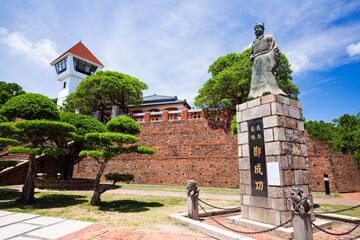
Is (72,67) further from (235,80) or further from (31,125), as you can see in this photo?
(31,125)

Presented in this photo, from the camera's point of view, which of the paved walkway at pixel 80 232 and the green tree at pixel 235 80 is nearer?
the paved walkway at pixel 80 232

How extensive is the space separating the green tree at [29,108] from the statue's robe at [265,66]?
26.8 feet

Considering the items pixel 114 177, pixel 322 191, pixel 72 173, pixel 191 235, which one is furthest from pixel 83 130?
pixel 322 191

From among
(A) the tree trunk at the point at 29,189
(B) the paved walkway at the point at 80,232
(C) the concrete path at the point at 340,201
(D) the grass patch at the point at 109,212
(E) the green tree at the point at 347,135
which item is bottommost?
(D) the grass patch at the point at 109,212

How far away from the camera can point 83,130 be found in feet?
45.8

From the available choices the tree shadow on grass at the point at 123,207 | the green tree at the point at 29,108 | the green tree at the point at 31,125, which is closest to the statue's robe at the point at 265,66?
the tree shadow on grass at the point at 123,207

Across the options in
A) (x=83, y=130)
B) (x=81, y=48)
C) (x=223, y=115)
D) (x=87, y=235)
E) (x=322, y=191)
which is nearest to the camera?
(x=87, y=235)

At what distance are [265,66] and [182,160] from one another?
988 centimetres

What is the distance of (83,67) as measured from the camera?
1526 inches

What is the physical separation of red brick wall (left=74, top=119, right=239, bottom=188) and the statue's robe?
8.04m

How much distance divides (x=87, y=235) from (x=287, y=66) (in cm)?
2084

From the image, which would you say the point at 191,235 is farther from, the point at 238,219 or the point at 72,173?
the point at 72,173

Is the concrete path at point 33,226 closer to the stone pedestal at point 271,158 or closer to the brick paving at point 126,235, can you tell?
the brick paving at point 126,235

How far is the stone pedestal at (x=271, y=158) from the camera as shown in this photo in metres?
4.86
